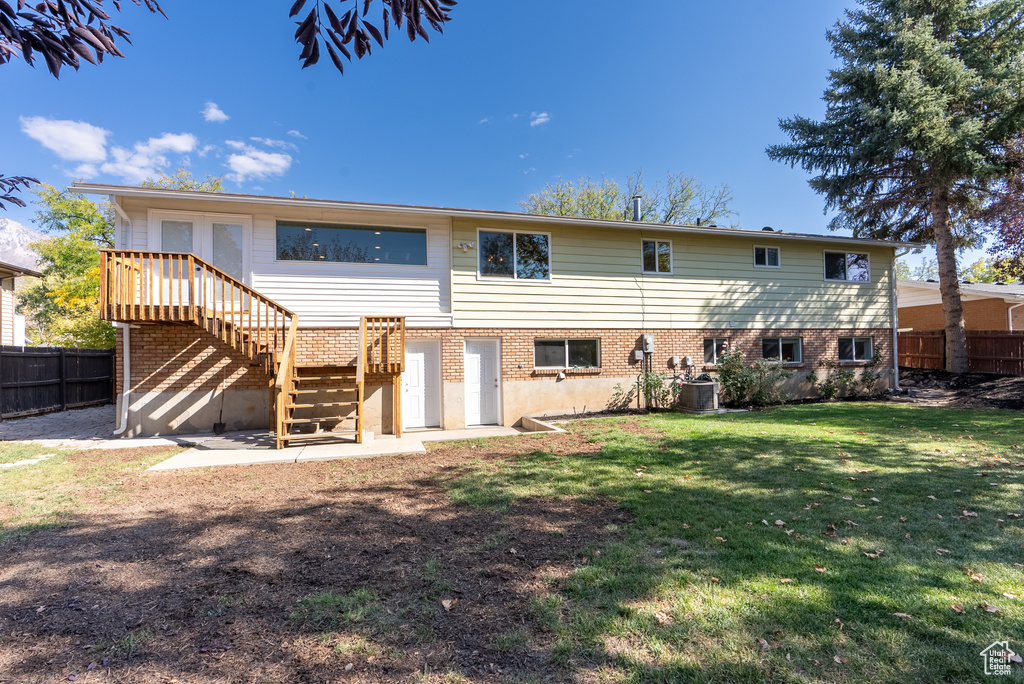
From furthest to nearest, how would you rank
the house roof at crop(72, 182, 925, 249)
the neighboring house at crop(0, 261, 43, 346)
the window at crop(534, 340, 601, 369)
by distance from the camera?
the neighboring house at crop(0, 261, 43, 346), the window at crop(534, 340, 601, 369), the house roof at crop(72, 182, 925, 249)

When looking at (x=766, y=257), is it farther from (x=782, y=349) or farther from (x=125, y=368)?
(x=125, y=368)

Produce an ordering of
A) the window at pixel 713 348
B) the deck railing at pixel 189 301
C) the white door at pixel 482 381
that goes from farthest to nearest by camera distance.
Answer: the window at pixel 713 348 → the white door at pixel 482 381 → the deck railing at pixel 189 301

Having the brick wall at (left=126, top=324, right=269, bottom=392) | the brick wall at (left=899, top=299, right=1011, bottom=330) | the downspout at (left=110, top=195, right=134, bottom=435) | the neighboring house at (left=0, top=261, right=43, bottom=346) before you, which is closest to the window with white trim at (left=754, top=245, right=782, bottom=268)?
the brick wall at (left=126, top=324, right=269, bottom=392)

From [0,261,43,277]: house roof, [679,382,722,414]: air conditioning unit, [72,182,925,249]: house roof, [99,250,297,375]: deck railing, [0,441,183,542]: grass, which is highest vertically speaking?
[0,261,43,277]: house roof

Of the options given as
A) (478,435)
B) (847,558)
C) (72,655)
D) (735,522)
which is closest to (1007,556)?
(847,558)

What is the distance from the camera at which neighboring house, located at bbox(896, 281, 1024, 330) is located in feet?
65.7

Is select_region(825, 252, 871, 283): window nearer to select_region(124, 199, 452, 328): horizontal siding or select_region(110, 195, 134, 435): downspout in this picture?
select_region(124, 199, 452, 328): horizontal siding

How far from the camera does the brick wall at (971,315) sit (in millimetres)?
20328

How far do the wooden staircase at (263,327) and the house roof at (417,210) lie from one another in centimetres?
129

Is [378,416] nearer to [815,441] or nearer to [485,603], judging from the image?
[485,603]

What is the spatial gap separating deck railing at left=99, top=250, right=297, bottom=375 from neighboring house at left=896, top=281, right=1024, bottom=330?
24.2m

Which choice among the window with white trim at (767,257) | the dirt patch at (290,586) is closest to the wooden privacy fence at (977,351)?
the window with white trim at (767,257)

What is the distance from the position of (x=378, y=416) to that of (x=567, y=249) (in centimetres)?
616

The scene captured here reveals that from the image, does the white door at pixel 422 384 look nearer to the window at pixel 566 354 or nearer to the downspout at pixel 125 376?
the window at pixel 566 354
